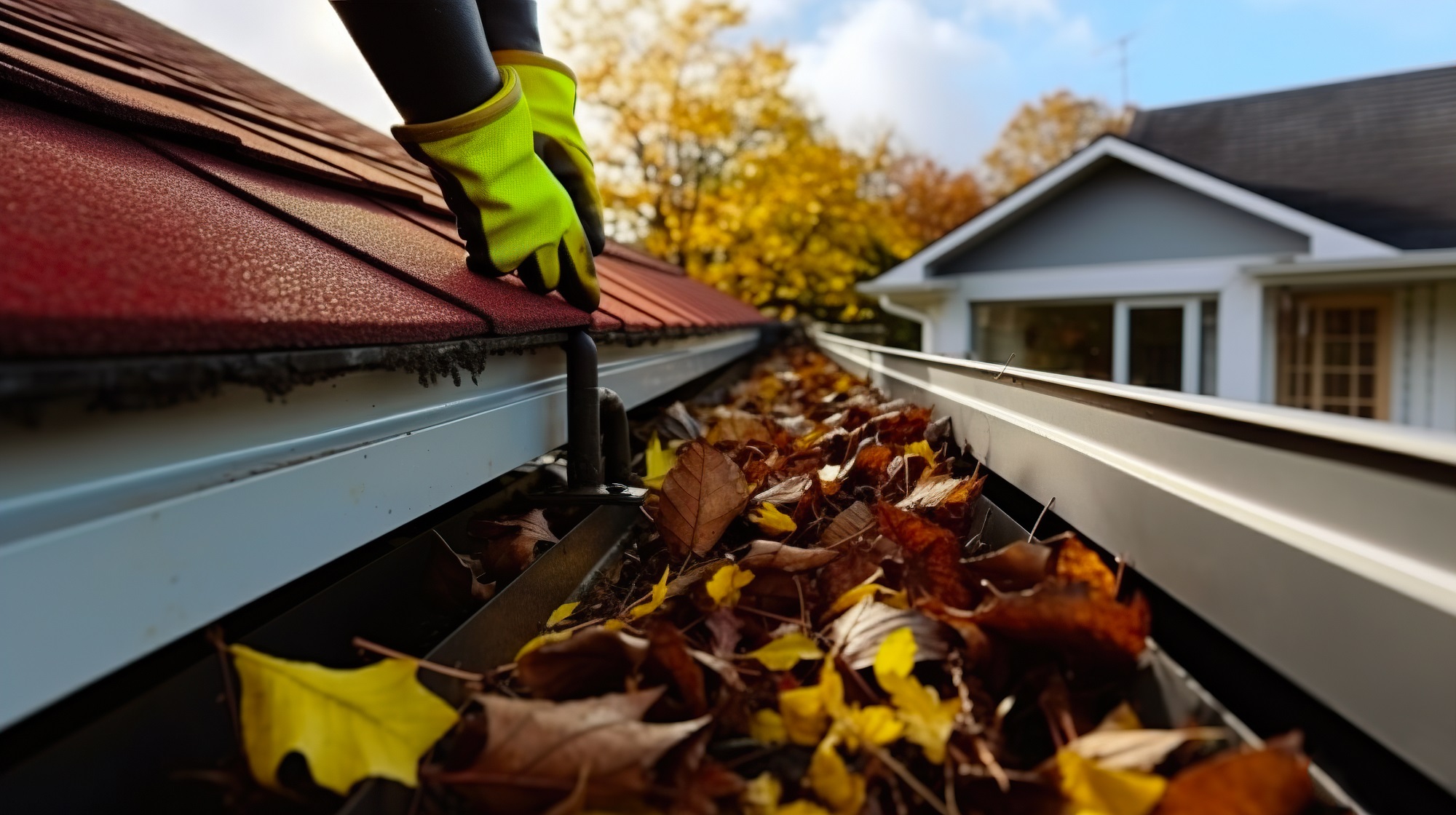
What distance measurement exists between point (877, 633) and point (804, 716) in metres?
0.11

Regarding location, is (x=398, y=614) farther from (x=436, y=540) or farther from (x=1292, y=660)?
(x=1292, y=660)

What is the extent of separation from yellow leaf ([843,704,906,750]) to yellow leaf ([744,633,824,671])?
9cm

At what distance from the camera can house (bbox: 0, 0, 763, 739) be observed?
0.44 meters

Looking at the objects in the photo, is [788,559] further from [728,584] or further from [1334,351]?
[1334,351]

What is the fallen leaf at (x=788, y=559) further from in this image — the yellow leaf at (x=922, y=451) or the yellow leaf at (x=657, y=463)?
the yellow leaf at (x=657, y=463)

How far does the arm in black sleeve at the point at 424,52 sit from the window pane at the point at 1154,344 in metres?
10.1

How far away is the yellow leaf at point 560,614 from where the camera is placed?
0.88m

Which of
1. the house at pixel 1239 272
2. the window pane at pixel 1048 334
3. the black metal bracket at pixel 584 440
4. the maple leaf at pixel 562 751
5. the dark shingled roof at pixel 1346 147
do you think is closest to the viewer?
the maple leaf at pixel 562 751

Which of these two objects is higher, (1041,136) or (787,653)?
(1041,136)

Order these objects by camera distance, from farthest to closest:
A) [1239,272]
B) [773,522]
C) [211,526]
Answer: [1239,272] < [773,522] < [211,526]

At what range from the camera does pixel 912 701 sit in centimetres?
59

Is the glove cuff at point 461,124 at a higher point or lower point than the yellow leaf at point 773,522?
higher

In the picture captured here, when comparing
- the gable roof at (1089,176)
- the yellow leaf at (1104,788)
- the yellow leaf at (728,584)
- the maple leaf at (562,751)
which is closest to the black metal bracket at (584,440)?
the yellow leaf at (728,584)

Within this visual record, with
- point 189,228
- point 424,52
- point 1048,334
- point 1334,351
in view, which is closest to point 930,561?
point 189,228
